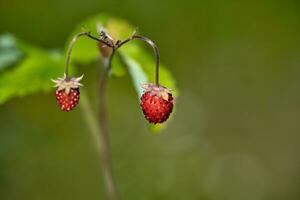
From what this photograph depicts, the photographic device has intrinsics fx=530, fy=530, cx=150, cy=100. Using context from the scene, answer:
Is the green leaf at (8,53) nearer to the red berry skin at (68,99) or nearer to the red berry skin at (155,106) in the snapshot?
the red berry skin at (68,99)

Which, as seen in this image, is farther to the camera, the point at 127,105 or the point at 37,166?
the point at 127,105

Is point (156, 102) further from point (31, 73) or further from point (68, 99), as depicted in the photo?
point (31, 73)

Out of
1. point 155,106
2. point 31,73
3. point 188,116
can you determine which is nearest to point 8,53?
point 31,73

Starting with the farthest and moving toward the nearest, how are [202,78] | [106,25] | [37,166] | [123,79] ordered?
[202,78] → [123,79] → [37,166] → [106,25]

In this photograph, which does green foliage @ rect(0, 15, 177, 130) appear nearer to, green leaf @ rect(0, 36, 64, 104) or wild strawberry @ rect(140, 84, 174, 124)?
green leaf @ rect(0, 36, 64, 104)

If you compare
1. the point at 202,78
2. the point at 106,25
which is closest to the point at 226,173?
the point at 202,78

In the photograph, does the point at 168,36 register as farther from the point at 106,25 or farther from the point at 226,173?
the point at 106,25

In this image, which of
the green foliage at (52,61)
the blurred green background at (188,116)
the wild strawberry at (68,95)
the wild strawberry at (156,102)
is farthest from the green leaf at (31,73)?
the blurred green background at (188,116)

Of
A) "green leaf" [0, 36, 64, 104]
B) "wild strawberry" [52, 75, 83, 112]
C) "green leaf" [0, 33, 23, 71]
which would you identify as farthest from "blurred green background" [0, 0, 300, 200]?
"wild strawberry" [52, 75, 83, 112]
